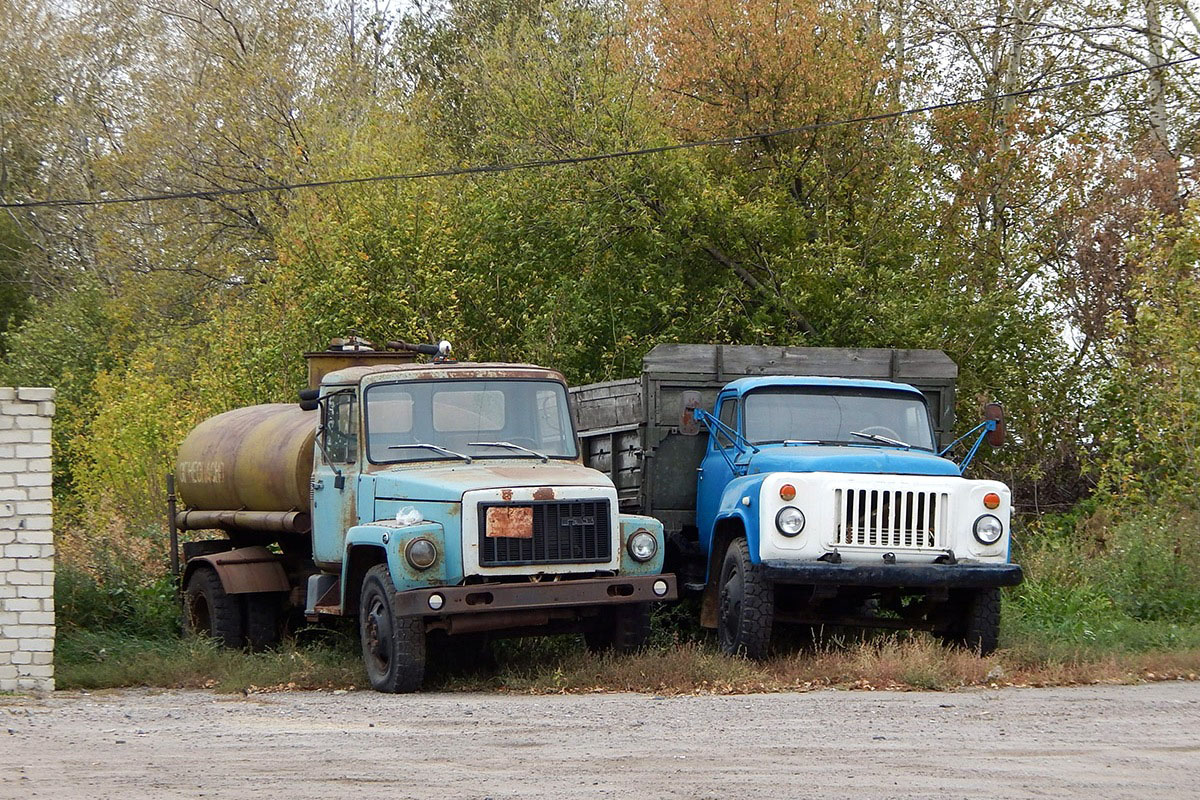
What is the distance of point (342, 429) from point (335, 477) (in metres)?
0.39

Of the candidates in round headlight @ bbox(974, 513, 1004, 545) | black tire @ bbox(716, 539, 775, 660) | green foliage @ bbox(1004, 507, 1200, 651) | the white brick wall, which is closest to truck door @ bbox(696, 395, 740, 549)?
black tire @ bbox(716, 539, 775, 660)

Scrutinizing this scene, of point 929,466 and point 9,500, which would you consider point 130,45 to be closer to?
point 9,500

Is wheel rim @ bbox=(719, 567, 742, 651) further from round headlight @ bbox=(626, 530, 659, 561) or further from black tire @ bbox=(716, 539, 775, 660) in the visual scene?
round headlight @ bbox=(626, 530, 659, 561)

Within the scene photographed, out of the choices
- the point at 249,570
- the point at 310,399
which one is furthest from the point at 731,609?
the point at 249,570

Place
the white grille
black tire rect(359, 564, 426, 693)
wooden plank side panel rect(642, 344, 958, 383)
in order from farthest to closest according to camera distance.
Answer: wooden plank side panel rect(642, 344, 958, 383) → the white grille → black tire rect(359, 564, 426, 693)

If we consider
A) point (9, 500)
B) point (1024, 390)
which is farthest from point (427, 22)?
point (9, 500)

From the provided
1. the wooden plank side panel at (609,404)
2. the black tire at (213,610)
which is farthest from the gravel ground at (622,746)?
the wooden plank side panel at (609,404)

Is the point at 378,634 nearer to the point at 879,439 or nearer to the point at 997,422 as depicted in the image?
the point at 879,439

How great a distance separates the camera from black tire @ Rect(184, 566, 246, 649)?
1476cm

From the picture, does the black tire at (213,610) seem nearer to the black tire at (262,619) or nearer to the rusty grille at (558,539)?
the black tire at (262,619)

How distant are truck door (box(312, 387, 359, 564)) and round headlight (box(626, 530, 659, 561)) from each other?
2.24m

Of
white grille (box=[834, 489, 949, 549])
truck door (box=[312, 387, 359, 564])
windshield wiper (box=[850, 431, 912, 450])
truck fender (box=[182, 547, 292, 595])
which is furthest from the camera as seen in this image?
truck fender (box=[182, 547, 292, 595])

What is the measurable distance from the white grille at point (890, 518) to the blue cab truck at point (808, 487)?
0.01 m

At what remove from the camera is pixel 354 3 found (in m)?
40.9
